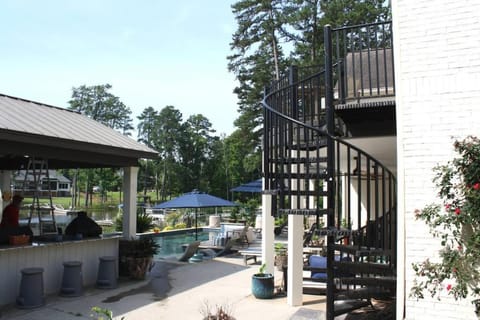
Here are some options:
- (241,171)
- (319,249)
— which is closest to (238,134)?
(241,171)

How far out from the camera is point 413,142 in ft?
13.9

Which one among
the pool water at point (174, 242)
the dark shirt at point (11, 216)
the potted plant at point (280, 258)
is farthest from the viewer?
the pool water at point (174, 242)

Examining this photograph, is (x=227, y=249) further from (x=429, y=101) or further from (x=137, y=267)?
(x=429, y=101)

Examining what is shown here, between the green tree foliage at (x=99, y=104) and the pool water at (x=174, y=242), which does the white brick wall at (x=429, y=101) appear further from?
the green tree foliage at (x=99, y=104)

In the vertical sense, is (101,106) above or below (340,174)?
above

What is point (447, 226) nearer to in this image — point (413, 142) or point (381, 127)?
point (413, 142)

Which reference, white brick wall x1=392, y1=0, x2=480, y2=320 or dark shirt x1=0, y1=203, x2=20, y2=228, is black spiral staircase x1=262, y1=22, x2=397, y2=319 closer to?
white brick wall x1=392, y1=0, x2=480, y2=320

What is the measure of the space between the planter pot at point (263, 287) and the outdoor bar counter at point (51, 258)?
10.7ft

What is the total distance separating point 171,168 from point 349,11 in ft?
113

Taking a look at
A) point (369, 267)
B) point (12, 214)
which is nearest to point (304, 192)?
point (369, 267)

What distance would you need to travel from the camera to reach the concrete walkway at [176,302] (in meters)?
5.95

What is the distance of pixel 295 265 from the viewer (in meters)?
6.44

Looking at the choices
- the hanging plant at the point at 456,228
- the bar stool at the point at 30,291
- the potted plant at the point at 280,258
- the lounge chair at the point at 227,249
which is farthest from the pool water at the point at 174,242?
the hanging plant at the point at 456,228

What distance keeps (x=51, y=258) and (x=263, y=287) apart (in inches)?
148
